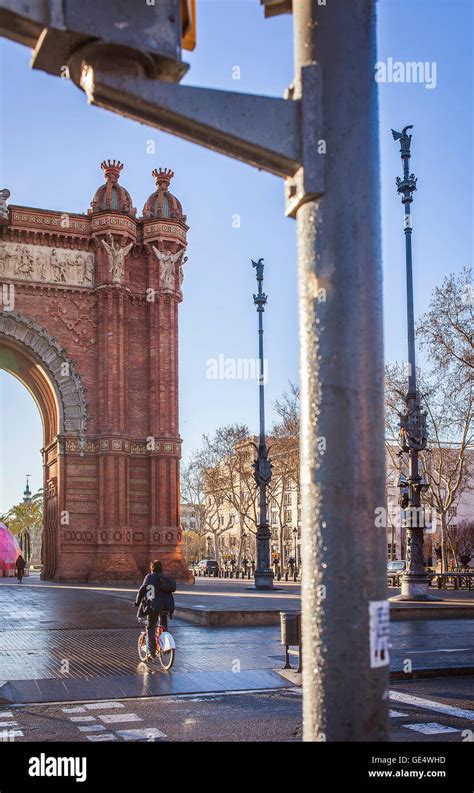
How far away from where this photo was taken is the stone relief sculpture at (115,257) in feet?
143

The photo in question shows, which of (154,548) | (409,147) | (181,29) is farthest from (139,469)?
(181,29)

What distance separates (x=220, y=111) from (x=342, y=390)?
1038 mm


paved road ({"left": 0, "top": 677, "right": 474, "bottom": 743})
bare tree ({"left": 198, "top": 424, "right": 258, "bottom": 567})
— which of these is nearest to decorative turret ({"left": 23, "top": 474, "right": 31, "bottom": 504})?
bare tree ({"left": 198, "top": 424, "right": 258, "bottom": 567})

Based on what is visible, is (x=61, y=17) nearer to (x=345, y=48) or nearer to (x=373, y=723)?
(x=345, y=48)

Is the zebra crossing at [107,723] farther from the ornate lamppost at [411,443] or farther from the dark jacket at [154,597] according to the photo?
the ornate lamppost at [411,443]

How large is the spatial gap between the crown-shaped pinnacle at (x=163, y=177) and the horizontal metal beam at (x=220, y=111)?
43089mm

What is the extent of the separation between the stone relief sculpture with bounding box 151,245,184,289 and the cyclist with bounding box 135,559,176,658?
1226 inches

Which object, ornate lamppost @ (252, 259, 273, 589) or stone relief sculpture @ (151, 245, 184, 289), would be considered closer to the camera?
ornate lamppost @ (252, 259, 273, 589)

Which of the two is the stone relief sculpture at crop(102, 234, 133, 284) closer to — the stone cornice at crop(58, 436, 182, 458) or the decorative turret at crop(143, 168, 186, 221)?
the decorative turret at crop(143, 168, 186, 221)

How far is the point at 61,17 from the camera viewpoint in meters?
2.85

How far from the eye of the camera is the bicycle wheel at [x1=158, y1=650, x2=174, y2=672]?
13.4m

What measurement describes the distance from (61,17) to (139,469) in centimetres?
4121

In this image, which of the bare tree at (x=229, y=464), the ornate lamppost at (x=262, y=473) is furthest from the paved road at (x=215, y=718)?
the bare tree at (x=229, y=464)
